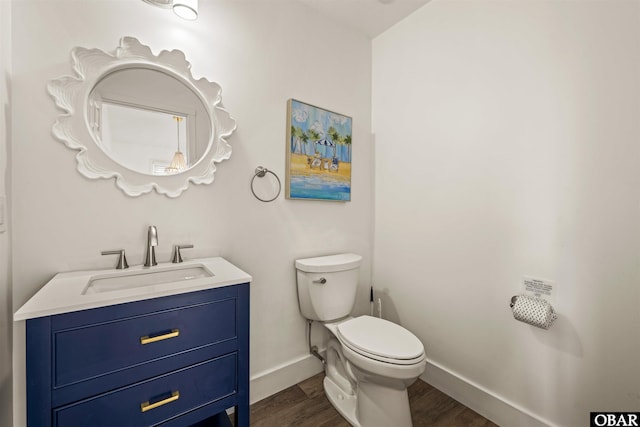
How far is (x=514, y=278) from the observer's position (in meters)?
1.38

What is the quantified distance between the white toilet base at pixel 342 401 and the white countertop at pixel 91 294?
98 centimetres

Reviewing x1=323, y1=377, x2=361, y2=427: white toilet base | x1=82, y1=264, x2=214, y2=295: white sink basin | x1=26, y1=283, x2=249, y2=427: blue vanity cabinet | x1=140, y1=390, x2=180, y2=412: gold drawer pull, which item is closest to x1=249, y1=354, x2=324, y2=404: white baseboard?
x1=323, y1=377, x2=361, y2=427: white toilet base

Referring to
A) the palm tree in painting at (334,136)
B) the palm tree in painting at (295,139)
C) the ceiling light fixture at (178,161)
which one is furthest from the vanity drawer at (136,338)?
the palm tree in painting at (334,136)

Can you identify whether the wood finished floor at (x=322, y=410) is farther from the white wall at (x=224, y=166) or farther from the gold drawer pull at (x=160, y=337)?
the gold drawer pull at (x=160, y=337)

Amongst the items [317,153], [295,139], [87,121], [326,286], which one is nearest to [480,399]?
[326,286]

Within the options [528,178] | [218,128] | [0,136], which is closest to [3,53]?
[0,136]

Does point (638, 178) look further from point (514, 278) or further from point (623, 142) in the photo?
point (514, 278)

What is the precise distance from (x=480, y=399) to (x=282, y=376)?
113cm

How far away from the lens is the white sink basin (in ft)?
3.59

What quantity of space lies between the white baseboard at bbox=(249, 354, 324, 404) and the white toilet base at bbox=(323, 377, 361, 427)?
141mm

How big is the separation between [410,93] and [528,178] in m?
0.94

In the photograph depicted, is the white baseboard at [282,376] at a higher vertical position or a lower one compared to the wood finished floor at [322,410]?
higher

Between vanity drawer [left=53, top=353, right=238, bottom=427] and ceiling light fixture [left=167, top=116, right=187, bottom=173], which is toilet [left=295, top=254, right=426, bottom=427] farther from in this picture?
ceiling light fixture [left=167, top=116, right=187, bottom=173]

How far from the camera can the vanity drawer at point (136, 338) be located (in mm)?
794
